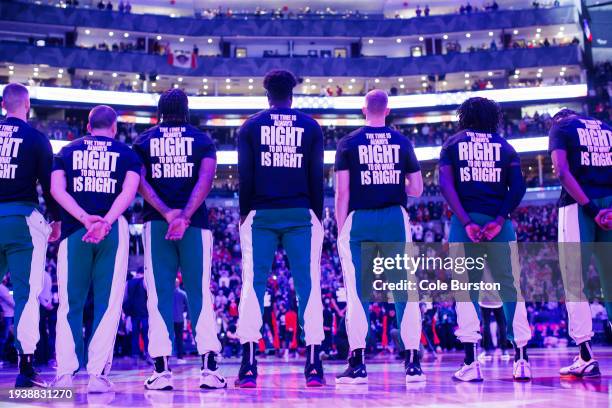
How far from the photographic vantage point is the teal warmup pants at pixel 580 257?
203 inches

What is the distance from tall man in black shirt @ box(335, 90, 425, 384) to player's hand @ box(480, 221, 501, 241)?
0.57 m

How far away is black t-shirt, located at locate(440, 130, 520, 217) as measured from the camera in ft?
17.0

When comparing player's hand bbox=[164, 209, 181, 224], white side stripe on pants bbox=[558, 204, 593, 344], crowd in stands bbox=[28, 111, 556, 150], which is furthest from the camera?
crowd in stands bbox=[28, 111, 556, 150]

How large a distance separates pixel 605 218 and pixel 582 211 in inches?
8.1

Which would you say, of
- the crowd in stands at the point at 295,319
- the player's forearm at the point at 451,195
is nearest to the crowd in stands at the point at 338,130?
the crowd in stands at the point at 295,319

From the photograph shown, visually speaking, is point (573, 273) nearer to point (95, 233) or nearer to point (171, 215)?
point (171, 215)

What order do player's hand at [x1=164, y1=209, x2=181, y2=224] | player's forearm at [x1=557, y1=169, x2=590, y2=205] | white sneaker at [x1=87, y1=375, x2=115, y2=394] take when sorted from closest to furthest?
white sneaker at [x1=87, y1=375, x2=115, y2=394], player's hand at [x1=164, y1=209, x2=181, y2=224], player's forearm at [x1=557, y1=169, x2=590, y2=205]

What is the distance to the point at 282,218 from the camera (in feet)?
15.8

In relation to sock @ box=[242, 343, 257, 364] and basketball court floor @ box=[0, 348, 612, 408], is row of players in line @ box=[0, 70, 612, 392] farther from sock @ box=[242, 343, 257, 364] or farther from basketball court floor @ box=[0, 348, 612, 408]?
basketball court floor @ box=[0, 348, 612, 408]

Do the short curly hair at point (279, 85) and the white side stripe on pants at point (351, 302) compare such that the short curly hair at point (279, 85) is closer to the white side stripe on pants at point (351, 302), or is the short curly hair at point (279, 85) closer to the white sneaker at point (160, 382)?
the white side stripe on pants at point (351, 302)

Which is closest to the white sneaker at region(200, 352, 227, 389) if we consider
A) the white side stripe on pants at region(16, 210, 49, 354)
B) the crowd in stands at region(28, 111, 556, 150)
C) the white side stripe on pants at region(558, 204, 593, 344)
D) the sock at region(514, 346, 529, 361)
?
the white side stripe on pants at region(16, 210, 49, 354)

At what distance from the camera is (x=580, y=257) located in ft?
17.3

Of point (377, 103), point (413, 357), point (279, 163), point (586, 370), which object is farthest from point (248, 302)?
point (586, 370)

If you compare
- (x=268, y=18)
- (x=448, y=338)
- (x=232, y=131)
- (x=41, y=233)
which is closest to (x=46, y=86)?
(x=232, y=131)
